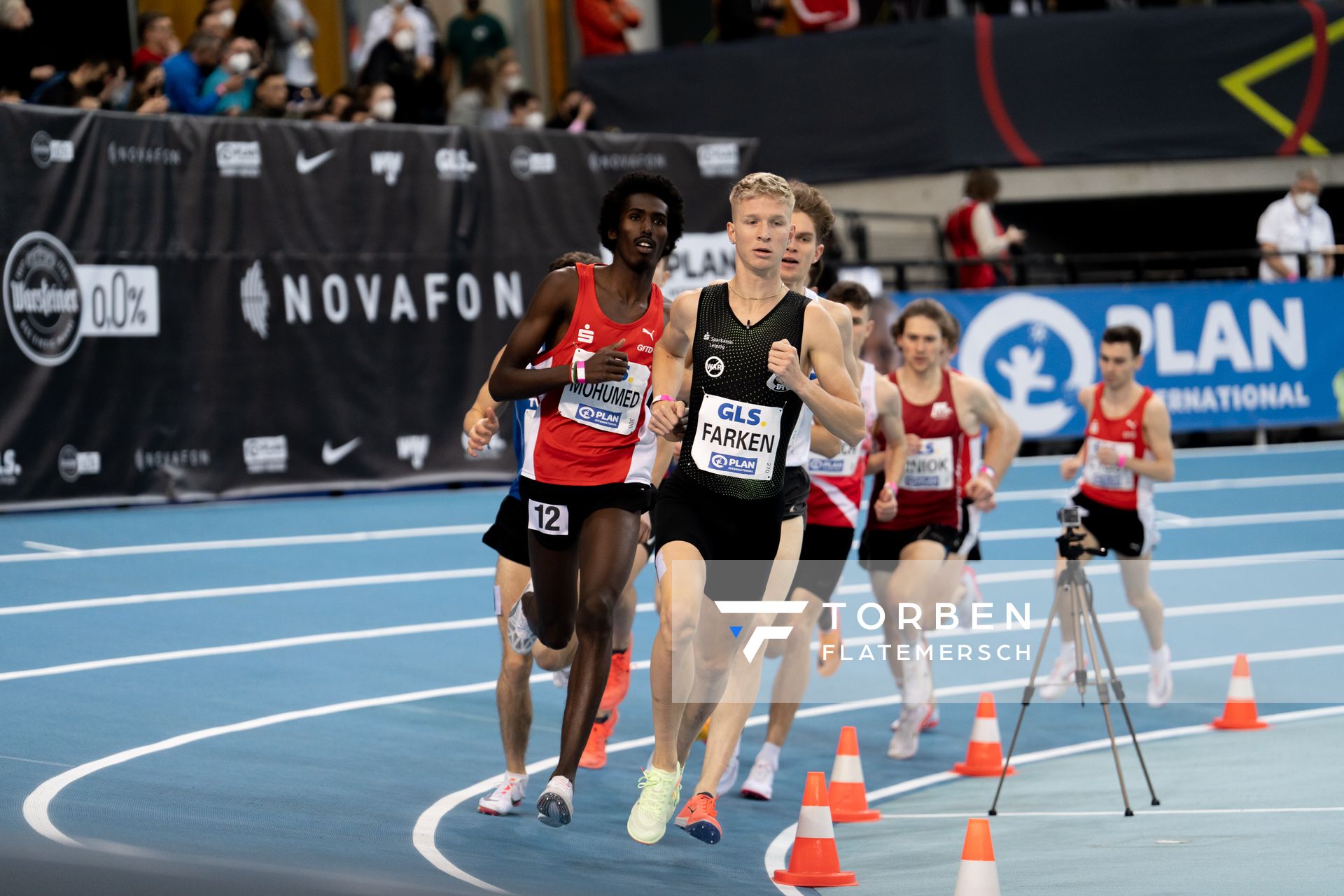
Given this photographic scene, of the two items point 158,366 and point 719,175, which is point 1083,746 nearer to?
point 158,366

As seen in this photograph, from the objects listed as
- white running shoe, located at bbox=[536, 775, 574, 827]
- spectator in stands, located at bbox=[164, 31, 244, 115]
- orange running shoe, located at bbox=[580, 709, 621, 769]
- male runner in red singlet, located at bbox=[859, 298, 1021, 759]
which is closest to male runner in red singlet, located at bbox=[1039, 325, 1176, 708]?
male runner in red singlet, located at bbox=[859, 298, 1021, 759]

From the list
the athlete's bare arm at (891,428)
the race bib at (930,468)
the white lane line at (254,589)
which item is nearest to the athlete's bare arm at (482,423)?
the athlete's bare arm at (891,428)

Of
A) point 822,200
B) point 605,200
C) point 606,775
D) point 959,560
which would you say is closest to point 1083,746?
point 959,560

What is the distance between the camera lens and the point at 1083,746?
930 centimetres

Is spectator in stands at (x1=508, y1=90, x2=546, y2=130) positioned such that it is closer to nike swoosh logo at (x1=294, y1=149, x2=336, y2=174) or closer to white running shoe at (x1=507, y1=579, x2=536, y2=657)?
nike swoosh logo at (x1=294, y1=149, x2=336, y2=174)

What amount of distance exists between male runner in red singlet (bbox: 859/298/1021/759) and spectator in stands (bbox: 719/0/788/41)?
1392cm

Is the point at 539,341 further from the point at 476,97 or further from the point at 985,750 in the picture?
the point at 476,97

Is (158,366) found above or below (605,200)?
below

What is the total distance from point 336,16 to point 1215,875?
18.3 m

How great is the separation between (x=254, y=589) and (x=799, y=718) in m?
4.19

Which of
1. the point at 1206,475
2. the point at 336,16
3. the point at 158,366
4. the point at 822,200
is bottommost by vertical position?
the point at 1206,475

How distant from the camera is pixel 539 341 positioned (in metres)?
6.84

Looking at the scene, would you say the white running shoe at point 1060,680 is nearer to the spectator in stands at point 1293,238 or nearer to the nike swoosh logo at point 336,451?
the nike swoosh logo at point 336,451

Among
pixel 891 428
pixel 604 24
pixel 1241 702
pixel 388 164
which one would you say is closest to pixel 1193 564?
pixel 1241 702
